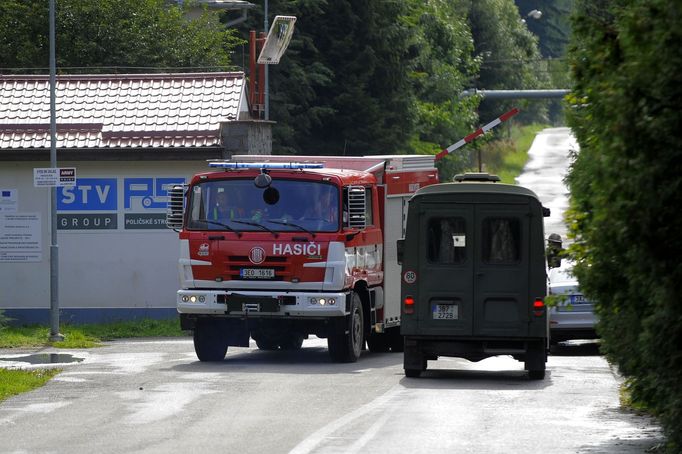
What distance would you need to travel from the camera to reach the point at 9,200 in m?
28.0

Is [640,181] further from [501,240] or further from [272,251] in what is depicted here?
[272,251]

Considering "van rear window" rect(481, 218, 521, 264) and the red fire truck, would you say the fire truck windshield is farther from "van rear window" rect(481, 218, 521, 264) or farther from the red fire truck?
"van rear window" rect(481, 218, 521, 264)

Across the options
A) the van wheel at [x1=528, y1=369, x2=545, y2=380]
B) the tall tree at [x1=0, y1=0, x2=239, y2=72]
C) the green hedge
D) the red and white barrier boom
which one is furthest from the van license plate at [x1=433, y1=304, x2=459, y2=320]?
the tall tree at [x1=0, y1=0, x2=239, y2=72]

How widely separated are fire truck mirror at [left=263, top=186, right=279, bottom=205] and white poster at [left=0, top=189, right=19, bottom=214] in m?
9.35

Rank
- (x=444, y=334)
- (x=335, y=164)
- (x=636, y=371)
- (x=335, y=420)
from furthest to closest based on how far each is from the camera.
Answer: (x=335, y=164), (x=444, y=334), (x=335, y=420), (x=636, y=371)

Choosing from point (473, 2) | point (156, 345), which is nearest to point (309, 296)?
point (156, 345)

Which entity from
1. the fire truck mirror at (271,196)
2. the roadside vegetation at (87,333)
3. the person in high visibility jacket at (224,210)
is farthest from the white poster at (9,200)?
the fire truck mirror at (271,196)

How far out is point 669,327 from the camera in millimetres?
Answer: 9609

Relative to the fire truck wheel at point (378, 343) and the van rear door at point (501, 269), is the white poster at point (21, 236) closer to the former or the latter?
the fire truck wheel at point (378, 343)

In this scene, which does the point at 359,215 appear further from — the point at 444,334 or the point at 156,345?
the point at 156,345

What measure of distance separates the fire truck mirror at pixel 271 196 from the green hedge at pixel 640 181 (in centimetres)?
973

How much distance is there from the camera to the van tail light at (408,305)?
18484 mm

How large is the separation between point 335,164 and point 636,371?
1138 cm

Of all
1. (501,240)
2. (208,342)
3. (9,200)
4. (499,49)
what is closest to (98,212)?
(9,200)
